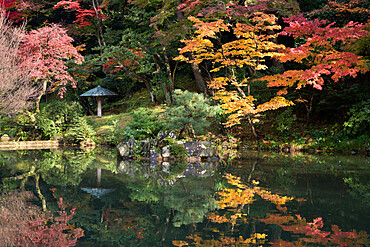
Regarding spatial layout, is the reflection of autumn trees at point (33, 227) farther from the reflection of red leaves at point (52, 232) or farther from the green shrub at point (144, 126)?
the green shrub at point (144, 126)

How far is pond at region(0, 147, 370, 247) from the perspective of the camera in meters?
3.36

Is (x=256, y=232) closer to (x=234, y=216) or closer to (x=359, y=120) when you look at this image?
(x=234, y=216)

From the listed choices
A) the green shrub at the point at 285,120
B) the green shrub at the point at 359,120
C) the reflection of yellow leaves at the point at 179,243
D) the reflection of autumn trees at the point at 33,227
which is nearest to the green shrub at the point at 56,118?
the green shrub at the point at 285,120

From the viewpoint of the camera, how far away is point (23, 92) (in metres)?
11.5

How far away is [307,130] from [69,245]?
34.8 ft

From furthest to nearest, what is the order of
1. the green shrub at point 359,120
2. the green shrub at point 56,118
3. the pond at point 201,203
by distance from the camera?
the green shrub at point 56,118
the green shrub at point 359,120
the pond at point 201,203

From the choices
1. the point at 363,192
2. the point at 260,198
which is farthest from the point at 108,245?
the point at 363,192

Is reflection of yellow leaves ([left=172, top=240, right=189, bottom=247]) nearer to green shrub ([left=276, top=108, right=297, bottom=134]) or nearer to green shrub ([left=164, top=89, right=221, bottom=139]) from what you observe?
green shrub ([left=164, top=89, right=221, bottom=139])

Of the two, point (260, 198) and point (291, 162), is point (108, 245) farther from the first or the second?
point (291, 162)

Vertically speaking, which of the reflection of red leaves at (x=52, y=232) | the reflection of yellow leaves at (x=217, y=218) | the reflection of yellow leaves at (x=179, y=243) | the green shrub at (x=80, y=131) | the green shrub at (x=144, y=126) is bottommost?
the green shrub at (x=80, y=131)

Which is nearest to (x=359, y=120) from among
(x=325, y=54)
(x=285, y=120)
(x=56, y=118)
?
(x=325, y=54)

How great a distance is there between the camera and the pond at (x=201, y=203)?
11.0 feet

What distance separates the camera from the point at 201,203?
470cm

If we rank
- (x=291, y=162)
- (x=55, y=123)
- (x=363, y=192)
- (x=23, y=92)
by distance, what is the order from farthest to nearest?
1. (x=55, y=123)
2. (x=23, y=92)
3. (x=291, y=162)
4. (x=363, y=192)
